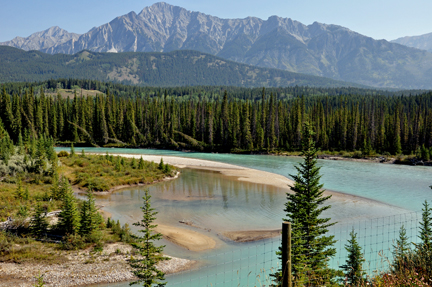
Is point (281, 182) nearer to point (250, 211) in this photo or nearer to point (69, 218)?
point (250, 211)

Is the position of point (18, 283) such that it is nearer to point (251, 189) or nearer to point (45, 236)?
point (45, 236)

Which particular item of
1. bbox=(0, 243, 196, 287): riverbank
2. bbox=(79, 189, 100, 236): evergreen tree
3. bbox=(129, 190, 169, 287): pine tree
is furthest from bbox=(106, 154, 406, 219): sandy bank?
bbox=(79, 189, 100, 236): evergreen tree

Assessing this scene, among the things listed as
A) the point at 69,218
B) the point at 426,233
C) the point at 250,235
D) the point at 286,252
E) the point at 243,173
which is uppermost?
the point at 286,252

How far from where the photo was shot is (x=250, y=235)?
28.0 m

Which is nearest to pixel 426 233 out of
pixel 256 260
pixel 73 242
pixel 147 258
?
pixel 256 260

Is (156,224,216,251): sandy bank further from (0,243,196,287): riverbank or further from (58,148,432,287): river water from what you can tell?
(0,243,196,287): riverbank

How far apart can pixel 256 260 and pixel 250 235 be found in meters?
5.00

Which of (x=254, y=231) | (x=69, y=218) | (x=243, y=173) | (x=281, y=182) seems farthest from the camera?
(x=243, y=173)

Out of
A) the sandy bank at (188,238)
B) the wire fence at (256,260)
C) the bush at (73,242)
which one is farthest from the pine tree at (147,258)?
the sandy bank at (188,238)

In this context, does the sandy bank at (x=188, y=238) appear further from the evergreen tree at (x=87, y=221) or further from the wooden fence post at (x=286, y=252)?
the wooden fence post at (x=286, y=252)

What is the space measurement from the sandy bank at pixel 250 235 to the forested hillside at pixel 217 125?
2765 inches

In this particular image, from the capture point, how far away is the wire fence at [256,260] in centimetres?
2008

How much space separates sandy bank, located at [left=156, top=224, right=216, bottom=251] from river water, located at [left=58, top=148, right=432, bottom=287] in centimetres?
67

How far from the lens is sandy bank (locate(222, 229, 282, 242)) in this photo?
27281mm
